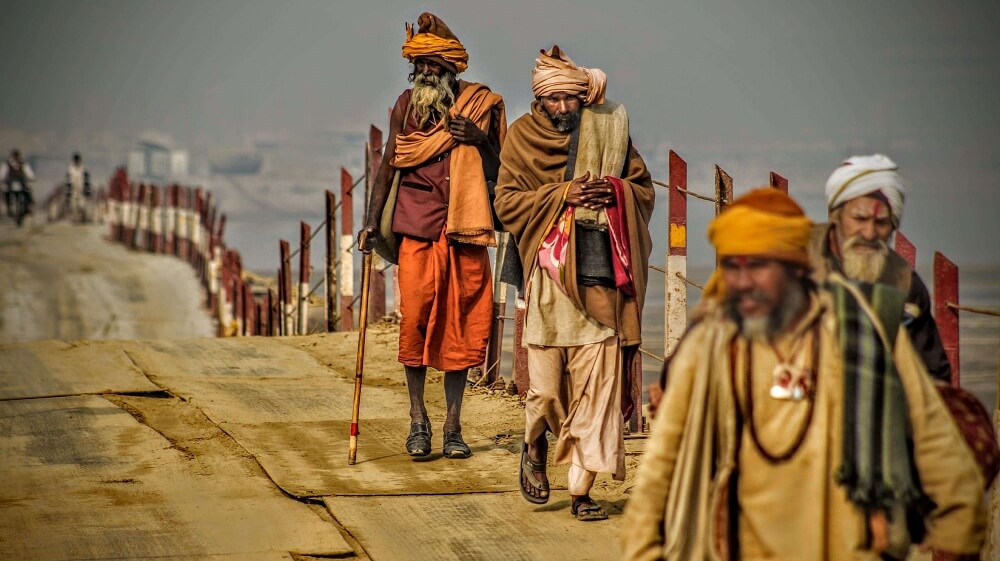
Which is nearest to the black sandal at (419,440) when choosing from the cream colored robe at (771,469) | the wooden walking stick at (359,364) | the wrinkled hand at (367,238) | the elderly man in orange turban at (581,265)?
the wooden walking stick at (359,364)

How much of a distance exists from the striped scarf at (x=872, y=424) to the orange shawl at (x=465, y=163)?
381cm

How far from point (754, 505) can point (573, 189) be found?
275cm

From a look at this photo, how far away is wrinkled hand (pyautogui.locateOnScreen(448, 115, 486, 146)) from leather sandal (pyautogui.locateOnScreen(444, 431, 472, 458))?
58.5 inches

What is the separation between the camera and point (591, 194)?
19.9 ft

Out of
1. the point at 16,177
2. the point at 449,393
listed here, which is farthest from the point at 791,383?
the point at 16,177

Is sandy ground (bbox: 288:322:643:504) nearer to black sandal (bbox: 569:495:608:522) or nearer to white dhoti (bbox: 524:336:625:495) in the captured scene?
black sandal (bbox: 569:495:608:522)

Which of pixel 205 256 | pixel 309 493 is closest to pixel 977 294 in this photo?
pixel 205 256

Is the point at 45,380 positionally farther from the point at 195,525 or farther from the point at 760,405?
the point at 760,405

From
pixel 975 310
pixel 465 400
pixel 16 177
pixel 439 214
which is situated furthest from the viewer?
pixel 16 177

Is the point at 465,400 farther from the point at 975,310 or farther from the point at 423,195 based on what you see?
the point at 975,310

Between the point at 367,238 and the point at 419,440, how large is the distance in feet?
3.41

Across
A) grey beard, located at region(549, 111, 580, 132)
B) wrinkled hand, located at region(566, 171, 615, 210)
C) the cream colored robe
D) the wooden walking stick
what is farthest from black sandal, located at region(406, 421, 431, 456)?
the cream colored robe

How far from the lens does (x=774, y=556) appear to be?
138 inches

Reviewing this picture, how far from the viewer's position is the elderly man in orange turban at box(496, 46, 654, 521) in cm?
608
